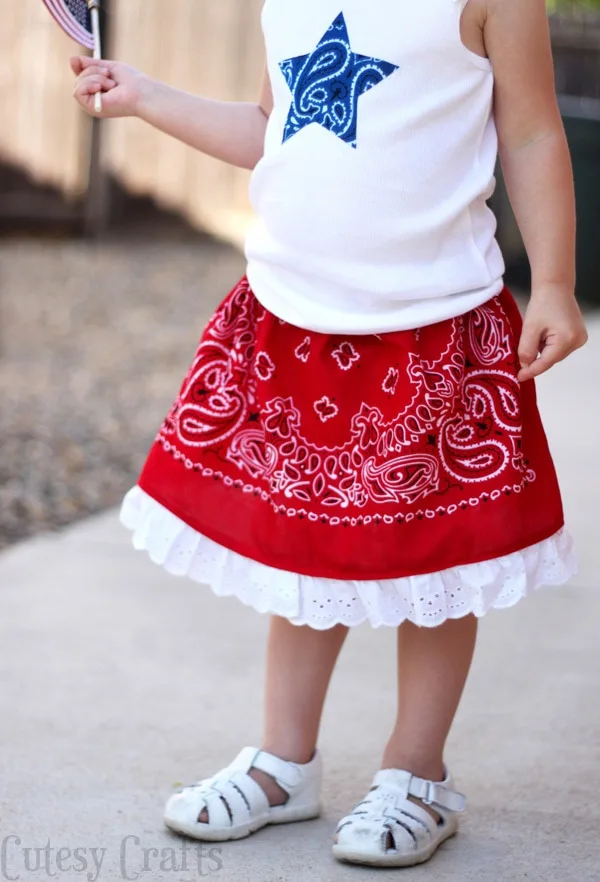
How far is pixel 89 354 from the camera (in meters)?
5.36

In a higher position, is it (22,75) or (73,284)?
(22,75)

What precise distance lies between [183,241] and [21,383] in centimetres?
385

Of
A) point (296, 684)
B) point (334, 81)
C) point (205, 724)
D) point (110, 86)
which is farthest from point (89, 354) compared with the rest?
point (334, 81)

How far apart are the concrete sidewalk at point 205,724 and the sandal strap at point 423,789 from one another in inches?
2.0

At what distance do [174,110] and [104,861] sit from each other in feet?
3.44

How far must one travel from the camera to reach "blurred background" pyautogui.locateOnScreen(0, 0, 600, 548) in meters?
4.91

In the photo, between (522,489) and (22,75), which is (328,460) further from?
(22,75)

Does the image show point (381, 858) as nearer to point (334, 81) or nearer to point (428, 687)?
point (428, 687)

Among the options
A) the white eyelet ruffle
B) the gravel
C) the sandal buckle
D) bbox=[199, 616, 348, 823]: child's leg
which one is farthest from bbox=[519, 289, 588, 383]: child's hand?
the gravel

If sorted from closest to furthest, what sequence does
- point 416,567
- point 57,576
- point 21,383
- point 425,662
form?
point 416,567 → point 425,662 → point 57,576 → point 21,383

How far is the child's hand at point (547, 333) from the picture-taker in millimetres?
1691

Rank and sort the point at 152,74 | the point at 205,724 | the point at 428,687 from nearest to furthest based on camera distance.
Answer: the point at 428,687 → the point at 205,724 → the point at 152,74

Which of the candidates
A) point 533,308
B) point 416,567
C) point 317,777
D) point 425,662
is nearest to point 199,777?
point 317,777

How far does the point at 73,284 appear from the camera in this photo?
6766 millimetres
